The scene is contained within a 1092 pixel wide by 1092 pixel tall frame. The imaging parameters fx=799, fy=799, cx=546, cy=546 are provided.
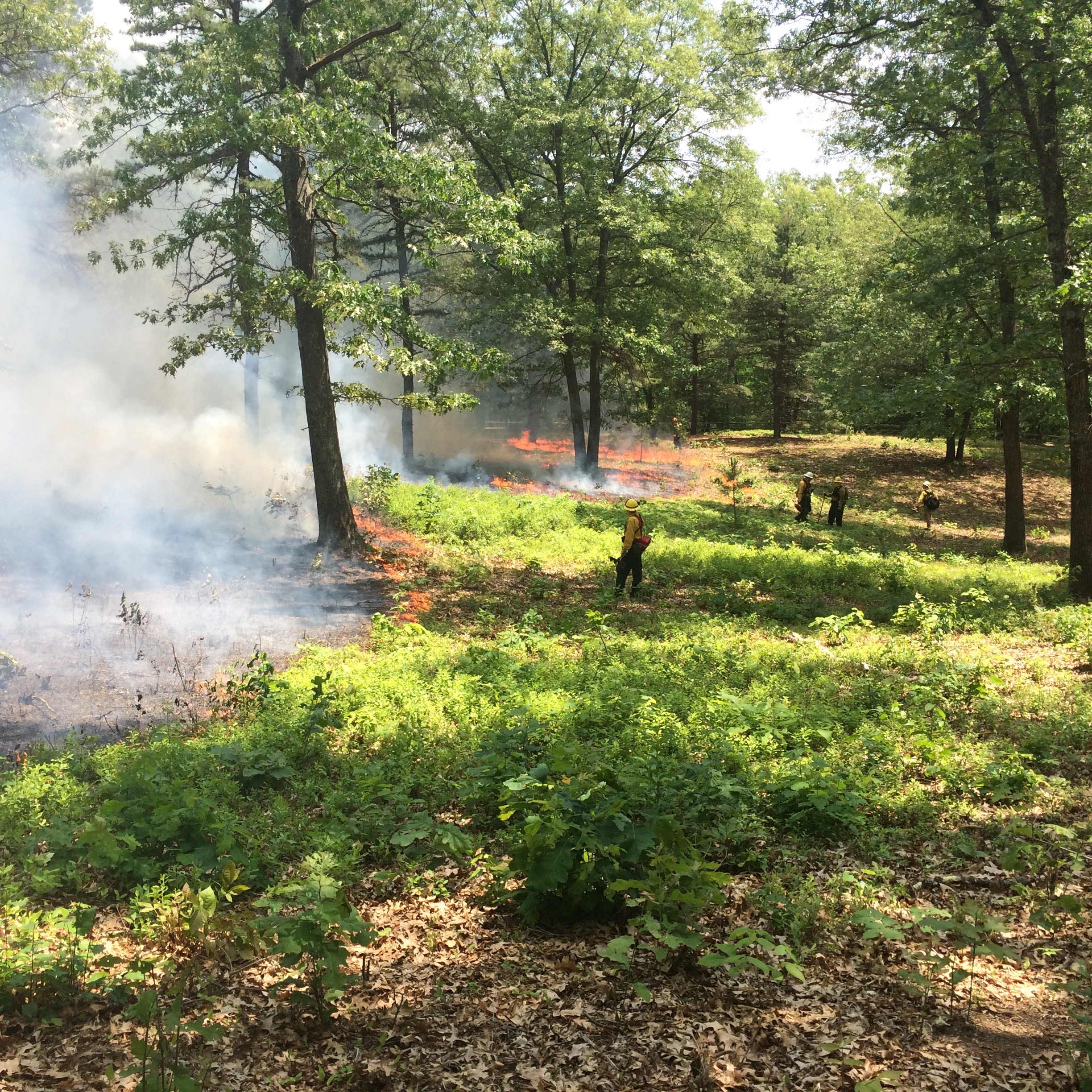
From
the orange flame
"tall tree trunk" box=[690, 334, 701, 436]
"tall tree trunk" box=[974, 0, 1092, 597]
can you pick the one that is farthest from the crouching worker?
"tall tree trunk" box=[690, 334, 701, 436]

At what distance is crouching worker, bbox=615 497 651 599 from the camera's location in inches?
512

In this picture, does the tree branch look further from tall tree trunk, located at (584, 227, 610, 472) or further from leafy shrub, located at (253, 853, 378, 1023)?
leafy shrub, located at (253, 853, 378, 1023)

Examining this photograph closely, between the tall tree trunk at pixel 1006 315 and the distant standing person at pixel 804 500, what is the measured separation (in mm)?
4620

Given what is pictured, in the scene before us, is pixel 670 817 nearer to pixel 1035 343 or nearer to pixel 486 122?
pixel 1035 343

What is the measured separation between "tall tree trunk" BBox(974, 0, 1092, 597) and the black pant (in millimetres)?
7097

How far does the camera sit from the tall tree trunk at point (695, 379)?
37531mm

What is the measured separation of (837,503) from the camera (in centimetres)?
2172

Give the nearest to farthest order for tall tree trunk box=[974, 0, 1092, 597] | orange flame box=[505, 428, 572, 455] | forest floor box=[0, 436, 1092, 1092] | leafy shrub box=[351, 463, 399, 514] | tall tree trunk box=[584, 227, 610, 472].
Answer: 1. forest floor box=[0, 436, 1092, 1092]
2. tall tree trunk box=[974, 0, 1092, 597]
3. leafy shrub box=[351, 463, 399, 514]
4. tall tree trunk box=[584, 227, 610, 472]
5. orange flame box=[505, 428, 572, 455]

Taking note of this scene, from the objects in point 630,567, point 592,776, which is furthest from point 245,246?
point 592,776

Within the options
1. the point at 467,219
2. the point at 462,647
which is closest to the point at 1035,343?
the point at 467,219

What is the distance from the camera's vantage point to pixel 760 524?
68.6 ft

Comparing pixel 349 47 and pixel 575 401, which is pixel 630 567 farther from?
pixel 575 401

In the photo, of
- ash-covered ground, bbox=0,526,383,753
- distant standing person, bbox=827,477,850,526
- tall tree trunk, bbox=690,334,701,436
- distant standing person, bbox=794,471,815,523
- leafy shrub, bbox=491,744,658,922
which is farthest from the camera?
tall tree trunk, bbox=690,334,701,436

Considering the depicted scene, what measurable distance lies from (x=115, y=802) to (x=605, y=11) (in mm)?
24891
